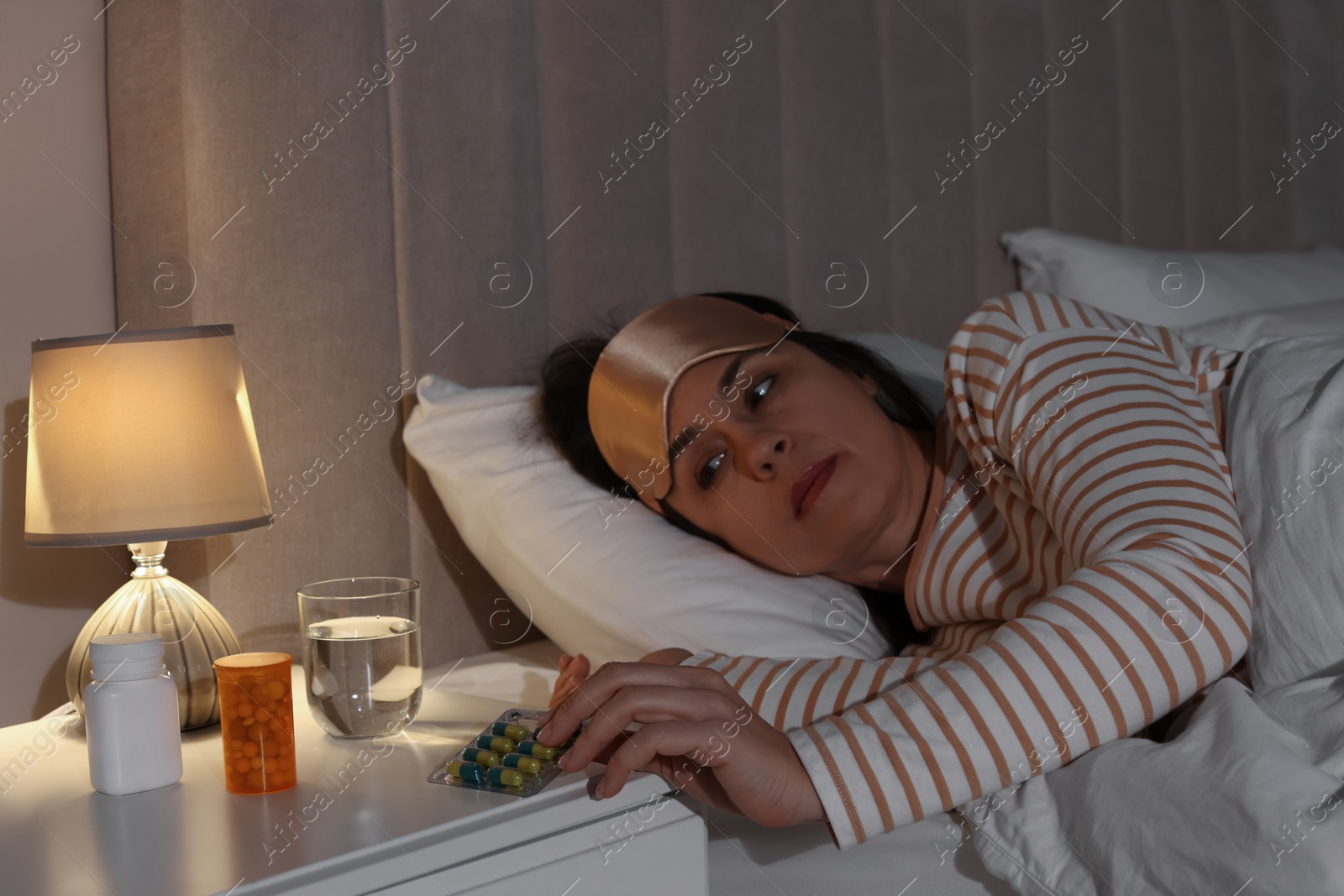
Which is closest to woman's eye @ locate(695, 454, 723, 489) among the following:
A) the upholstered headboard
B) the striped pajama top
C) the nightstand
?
the striped pajama top

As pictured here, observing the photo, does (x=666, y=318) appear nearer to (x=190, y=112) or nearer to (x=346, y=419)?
(x=346, y=419)

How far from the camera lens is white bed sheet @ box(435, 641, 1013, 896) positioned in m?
0.82

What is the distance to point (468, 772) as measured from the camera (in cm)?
77

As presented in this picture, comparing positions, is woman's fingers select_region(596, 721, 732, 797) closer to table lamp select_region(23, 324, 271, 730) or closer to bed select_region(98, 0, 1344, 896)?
bed select_region(98, 0, 1344, 896)

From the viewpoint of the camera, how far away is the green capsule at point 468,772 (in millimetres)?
765

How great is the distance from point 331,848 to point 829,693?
422 mm

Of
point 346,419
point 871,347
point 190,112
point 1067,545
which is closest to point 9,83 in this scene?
point 190,112

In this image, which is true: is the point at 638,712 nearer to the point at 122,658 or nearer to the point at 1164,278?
the point at 122,658

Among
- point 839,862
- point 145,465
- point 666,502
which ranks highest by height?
point 145,465

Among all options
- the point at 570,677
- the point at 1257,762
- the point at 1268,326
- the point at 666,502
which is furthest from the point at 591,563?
the point at 1268,326

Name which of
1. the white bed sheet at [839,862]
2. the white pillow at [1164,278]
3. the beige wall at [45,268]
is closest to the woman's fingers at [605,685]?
the white bed sheet at [839,862]

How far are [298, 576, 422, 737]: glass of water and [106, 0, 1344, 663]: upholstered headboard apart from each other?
0.32 m

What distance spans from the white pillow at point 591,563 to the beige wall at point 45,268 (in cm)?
39

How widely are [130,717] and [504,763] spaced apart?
0.27 m
